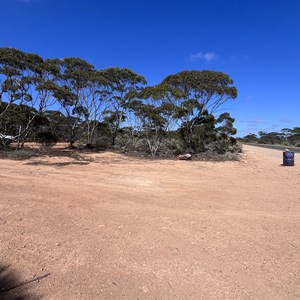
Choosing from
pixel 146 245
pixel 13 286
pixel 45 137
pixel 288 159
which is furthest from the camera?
pixel 45 137

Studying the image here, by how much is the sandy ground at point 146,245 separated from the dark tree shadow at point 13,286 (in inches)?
0.7

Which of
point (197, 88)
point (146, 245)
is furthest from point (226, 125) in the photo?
point (146, 245)

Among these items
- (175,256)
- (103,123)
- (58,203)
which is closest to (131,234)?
(175,256)

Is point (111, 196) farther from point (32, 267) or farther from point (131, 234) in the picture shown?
point (32, 267)

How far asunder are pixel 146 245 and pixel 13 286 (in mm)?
1820

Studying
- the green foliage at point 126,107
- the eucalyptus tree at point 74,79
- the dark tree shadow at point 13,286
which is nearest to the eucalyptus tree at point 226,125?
the green foliage at point 126,107

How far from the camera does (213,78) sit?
2170 cm

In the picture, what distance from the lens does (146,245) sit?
411 centimetres

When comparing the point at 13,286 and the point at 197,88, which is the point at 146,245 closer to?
the point at 13,286

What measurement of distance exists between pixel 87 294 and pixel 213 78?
68.6ft

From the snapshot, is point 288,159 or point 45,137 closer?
point 288,159

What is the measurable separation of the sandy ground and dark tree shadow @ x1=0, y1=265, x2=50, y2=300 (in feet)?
0.06

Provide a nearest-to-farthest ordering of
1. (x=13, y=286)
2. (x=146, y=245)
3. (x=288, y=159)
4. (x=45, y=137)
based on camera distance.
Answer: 1. (x=13, y=286)
2. (x=146, y=245)
3. (x=288, y=159)
4. (x=45, y=137)

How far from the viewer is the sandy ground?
310 cm
